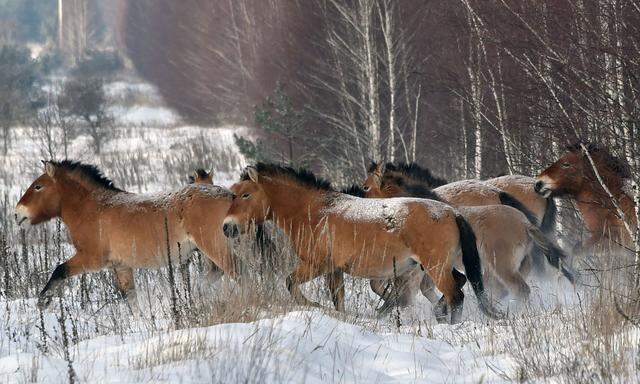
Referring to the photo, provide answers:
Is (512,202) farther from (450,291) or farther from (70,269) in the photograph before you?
(70,269)

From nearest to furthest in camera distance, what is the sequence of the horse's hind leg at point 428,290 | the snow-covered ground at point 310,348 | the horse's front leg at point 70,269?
the snow-covered ground at point 310,348, the horse's front leg at point 70,269, the horse's hind leg at point 428,290

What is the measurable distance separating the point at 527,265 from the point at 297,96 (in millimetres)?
18556

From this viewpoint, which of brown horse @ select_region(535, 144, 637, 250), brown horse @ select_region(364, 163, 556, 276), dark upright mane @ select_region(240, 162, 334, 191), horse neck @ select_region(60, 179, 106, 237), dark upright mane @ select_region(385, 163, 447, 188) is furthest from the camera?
dark upright mane @ select_region(385, 163, 447, 188)

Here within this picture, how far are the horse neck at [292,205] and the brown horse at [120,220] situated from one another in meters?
0.73

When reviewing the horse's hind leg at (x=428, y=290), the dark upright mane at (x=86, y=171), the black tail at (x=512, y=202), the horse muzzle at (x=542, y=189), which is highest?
the dark upright mane at (x=86, y=171)

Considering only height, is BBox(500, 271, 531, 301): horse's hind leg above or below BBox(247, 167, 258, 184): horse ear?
below

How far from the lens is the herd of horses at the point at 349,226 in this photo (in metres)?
8.62

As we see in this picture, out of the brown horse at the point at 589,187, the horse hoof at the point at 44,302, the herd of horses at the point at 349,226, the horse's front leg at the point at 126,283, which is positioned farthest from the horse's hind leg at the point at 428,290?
the horse hoof at the point at 44,302

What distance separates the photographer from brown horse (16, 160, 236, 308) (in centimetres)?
980

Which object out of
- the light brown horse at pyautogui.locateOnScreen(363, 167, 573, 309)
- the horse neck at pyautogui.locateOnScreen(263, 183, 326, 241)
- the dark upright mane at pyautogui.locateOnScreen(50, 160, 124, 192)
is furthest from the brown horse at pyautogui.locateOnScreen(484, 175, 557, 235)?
the dark upright mane at pyautogui.locateOnScreen(50, 160, 124, 192)

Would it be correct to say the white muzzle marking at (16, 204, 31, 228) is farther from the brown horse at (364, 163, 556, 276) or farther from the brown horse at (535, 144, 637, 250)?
the brown horse at (535, 144, 637, 250)

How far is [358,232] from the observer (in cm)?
877

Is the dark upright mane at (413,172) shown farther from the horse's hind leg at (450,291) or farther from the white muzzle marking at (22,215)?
the white muzzle marking at (22,215)

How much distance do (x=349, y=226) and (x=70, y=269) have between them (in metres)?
3.30
